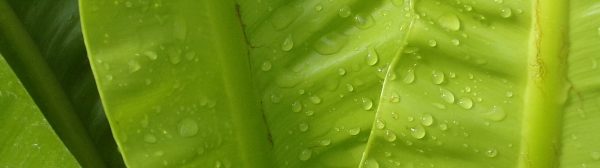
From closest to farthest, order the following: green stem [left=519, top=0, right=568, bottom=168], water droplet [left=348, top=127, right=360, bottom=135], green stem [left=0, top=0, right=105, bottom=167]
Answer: green stem [left=519, top=0, right=568, bottom=168] < water droplet [left=348, top=127, right=360, bottom=135] < green stem [left=0, top=0, right=105, bottom=167]

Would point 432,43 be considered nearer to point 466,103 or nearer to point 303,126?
point 466,103

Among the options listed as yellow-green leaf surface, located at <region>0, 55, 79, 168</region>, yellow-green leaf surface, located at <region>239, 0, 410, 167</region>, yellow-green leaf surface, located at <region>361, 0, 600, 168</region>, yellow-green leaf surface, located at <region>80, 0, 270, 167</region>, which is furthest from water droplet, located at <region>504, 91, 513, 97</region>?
yellow-green leaf surface, located at <region>0, 55, 79, 168</region>

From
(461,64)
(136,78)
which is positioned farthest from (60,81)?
(461,64)

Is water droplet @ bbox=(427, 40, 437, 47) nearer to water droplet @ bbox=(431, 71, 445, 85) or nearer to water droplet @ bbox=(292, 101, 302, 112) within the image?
water droplet @ bbox=(431, 71, 445, 85)

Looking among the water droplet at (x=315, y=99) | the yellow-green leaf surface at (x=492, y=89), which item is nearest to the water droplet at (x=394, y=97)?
the yellow-green leaf surface at (x=492, y=89)

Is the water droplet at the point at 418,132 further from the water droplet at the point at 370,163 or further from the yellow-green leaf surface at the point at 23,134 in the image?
the yellow-green leaf surface at the point at 23,134

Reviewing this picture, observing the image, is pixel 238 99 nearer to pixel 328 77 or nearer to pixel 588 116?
pixel 328 77
